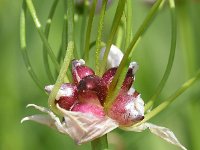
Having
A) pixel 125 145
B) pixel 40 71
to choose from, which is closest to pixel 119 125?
pixel 125 145

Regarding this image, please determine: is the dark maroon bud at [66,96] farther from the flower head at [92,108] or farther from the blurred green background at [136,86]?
the blurred green background at [136,86]

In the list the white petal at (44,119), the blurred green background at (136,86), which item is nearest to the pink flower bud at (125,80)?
the white petal at (44,119)

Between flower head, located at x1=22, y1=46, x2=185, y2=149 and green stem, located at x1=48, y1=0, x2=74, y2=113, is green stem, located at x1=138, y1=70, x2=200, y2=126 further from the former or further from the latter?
green stem, located at x1=48, y1=0, x2=74, y2=113

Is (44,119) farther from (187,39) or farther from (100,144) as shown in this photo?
(187,39)

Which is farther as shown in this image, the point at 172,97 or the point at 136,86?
the point at 136,86

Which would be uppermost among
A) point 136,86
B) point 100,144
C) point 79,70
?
point 79,70

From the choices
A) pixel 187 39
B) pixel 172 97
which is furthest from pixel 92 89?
pixel 187 39

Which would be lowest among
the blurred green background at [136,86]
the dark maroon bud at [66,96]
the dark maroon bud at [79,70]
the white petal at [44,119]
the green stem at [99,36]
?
the blurred green background at [136,86]
